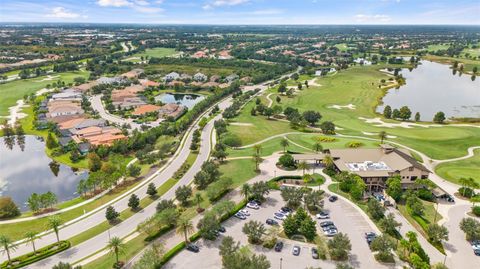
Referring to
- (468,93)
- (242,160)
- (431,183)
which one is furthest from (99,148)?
(468,93)

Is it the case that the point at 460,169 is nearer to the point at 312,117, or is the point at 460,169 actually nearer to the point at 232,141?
the point at 312,117

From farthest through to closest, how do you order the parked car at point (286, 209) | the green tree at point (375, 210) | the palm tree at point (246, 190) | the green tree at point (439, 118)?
1. the green tree at point (439, 118)
2. the palm tree at point (246, 190)
3. the parked car at point (286, 209)
4. the green tree at point (375, 210)

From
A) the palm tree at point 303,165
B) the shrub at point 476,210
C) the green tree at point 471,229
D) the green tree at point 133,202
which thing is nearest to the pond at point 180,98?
the palm tree at point 303,165

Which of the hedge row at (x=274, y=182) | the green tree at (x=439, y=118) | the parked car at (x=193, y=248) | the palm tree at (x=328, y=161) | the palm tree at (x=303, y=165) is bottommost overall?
the parked car at (x=193, y=248)

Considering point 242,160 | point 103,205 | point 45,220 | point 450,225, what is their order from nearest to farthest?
point 450,225
point 45,220
point 103,205
point 242,160

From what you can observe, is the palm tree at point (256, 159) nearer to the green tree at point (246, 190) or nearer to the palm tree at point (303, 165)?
the palm tree at point (303, 165)

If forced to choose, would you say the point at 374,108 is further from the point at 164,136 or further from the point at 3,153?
the point at 3,153

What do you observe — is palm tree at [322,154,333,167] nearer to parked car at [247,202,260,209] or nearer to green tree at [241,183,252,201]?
green tree at [241,183,252,201]

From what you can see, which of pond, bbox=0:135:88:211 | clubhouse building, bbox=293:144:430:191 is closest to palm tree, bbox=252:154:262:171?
clubhouse building, bbox=293:144:430:191
